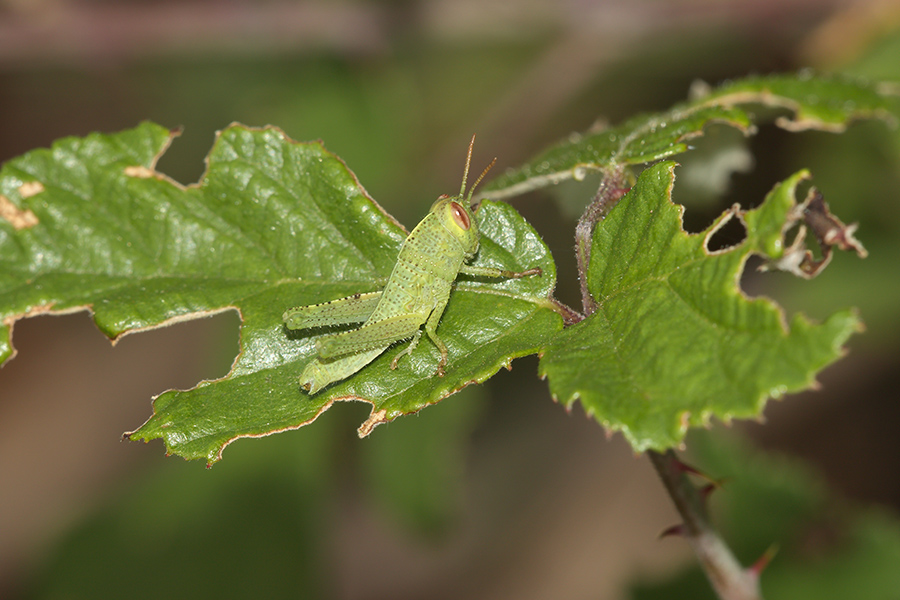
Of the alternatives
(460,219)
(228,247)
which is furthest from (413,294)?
(228,247)

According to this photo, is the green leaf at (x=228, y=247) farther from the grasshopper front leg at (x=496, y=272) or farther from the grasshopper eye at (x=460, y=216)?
the grasshopper eye at (x=460, y=216)

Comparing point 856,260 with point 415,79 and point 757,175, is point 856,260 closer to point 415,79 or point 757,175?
point 757,175

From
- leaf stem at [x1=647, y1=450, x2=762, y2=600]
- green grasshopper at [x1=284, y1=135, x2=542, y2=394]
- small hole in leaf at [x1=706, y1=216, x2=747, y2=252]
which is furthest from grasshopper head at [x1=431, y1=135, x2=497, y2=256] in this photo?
leaf stem at [x1=647, y1=450, x2=762, y2=600]

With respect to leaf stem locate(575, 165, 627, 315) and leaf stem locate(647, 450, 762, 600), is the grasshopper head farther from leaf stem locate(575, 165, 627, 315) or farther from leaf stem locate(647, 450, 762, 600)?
leaf stem locate(647, 450, 762, 600)

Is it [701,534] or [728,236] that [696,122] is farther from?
[701,534]

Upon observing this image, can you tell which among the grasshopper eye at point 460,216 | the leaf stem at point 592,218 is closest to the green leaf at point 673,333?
the leaf stem at point 592,218
